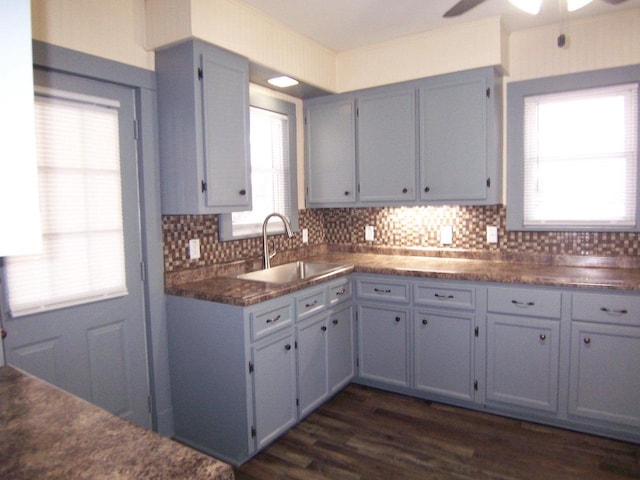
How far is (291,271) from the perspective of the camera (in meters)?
3.49

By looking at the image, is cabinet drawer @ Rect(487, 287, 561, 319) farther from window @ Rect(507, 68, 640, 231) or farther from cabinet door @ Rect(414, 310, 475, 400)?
window @ Rect(507, 68, 640, 231)

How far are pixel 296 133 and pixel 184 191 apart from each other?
145 centimetres

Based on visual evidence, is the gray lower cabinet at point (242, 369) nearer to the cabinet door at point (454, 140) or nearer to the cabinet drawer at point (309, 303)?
the cabinet drawer at point (309, 303)

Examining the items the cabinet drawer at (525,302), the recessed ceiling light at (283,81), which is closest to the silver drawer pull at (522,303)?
the cabinet drawer at (525,302)

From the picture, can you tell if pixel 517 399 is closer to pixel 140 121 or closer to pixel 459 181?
pixel 459 181

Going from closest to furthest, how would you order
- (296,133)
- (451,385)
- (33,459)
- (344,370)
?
(33,459) < (451,385) < (344,370) < (296,133)

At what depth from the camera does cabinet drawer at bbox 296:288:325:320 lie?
108 inches

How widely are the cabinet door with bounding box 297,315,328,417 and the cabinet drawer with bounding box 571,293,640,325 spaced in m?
1.49

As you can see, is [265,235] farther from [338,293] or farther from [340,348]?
[340,348]

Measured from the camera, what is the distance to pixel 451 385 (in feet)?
9.89

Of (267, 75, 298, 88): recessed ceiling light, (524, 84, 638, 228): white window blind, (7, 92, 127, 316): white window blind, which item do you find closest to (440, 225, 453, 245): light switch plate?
(524, 84, 638, 228): white window blind

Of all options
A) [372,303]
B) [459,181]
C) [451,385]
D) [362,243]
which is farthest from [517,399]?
[362,243]

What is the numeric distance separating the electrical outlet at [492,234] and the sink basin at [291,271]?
43.2 inches

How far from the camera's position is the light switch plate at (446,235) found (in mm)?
3486
